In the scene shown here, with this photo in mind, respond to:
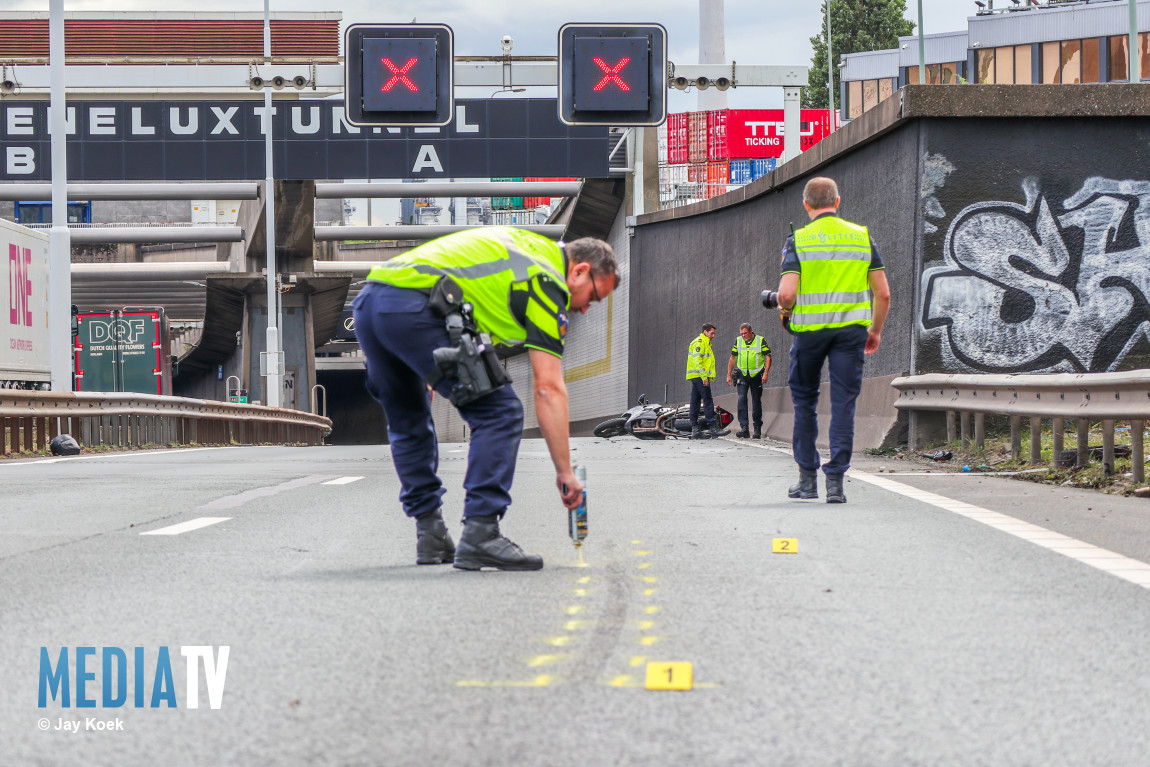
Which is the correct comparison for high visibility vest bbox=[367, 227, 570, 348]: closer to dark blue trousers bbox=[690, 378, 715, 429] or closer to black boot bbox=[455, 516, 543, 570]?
black boot bbox=[455, 516, 543, 570]

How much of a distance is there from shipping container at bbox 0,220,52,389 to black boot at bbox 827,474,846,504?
16.5m

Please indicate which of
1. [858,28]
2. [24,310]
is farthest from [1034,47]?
[24,310]

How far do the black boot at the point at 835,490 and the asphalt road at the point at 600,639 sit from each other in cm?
65

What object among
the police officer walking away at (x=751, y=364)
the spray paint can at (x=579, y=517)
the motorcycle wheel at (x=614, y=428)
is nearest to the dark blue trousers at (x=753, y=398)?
the police officer walking away at (x=751, y=364)

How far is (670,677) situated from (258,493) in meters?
6.94

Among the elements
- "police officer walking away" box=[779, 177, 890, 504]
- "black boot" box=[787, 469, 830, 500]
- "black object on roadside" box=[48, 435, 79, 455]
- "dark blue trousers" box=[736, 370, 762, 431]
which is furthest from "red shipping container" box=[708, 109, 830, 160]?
"black boot" box=[787, 469, 830, 500]

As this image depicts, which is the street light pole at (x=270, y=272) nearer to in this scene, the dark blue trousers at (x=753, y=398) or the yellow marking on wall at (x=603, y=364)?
the yellow marking on wall at (x=603, y=364)

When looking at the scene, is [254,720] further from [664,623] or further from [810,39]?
[810,39]

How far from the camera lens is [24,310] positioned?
24.0 metres

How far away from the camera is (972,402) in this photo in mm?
14055

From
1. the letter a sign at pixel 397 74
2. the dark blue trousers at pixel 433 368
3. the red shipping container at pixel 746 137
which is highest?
the red shipping container at pixel 746 137

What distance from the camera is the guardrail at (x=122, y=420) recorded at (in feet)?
60.6

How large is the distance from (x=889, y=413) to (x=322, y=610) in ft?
42.0

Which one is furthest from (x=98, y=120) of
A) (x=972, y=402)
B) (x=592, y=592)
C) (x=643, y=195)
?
(x=592, y=592)
